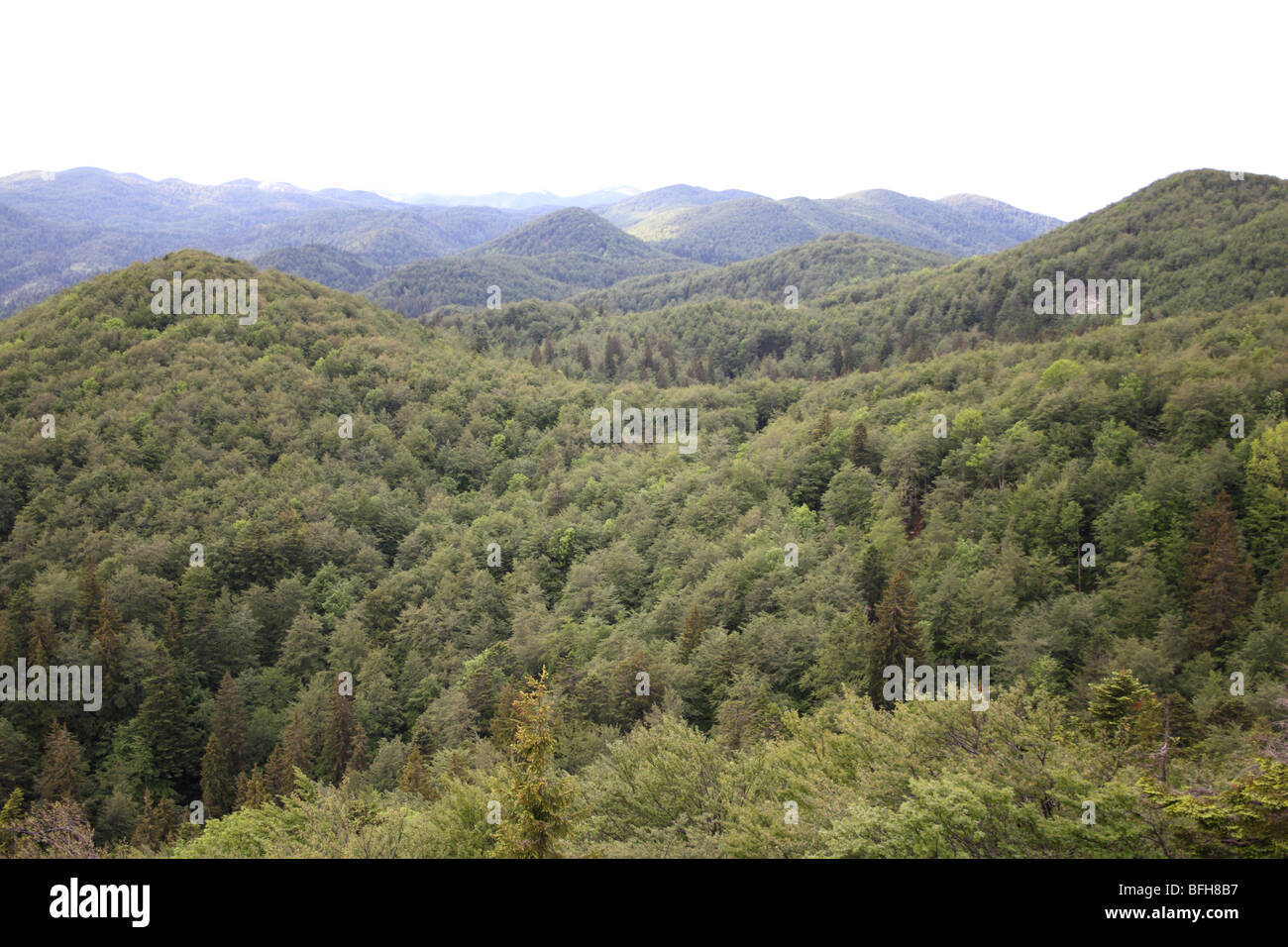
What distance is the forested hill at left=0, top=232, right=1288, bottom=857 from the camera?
20.7 m

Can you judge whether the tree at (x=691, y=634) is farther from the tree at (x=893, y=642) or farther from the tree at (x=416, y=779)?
the tree at (x=416, y=779)

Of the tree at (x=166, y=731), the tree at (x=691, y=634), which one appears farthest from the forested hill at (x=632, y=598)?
the tree at (x=691, y=634)

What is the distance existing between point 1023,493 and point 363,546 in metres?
61.5

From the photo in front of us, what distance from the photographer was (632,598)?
61906 millimetres

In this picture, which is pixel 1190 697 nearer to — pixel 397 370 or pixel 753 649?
pixel 753 649

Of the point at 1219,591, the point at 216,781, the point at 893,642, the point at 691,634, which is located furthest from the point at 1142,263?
the point at 216,781

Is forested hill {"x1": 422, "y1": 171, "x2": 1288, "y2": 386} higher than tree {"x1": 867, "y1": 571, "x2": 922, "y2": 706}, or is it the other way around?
forested hill {"x1": 422, "y1": 171, "x2": 1288, "y2": 386}

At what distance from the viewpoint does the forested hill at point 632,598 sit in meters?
20.7

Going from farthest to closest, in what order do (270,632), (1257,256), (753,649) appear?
1. (1257,256)
2. (270,632)
3. (753,649)

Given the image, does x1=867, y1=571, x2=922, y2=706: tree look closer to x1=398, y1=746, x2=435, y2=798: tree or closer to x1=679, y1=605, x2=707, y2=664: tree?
x1=679, y1=605, x2=707, y2=664: tree

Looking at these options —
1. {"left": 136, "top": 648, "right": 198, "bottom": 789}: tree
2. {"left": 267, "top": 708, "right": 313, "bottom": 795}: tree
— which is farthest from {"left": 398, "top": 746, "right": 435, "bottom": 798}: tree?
{"left": 136, "top": 648, "right": 198, "bottom": 789}: tree

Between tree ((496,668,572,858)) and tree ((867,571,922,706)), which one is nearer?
tree ((496,668,572,858))
